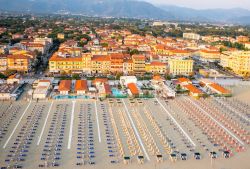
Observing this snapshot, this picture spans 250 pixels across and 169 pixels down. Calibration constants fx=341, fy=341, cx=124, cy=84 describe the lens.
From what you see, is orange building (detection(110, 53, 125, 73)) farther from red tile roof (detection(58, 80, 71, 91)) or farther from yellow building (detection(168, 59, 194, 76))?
red tile roof (detection(58, 80, 71, 91))

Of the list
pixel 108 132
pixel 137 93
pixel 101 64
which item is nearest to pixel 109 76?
pixel 101 64

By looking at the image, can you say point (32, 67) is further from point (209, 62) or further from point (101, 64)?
point (209, 62)

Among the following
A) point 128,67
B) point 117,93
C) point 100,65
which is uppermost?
point 100,65

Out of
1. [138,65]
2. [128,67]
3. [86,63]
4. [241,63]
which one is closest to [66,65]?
[86,63]

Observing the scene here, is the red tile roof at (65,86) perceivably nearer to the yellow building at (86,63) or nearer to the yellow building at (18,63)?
the yellow building at (86,63)

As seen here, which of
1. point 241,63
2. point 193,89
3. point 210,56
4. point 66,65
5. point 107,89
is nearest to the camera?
point 107,89

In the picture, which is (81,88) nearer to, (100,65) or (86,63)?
(86,63)

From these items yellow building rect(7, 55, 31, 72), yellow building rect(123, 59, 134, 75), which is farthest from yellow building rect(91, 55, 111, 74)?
yellow building rect(7, 55, 31, 72)

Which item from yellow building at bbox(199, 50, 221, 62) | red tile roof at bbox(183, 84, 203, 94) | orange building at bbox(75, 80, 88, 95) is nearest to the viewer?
orange building at bbox(75, 80, 88, 95)
